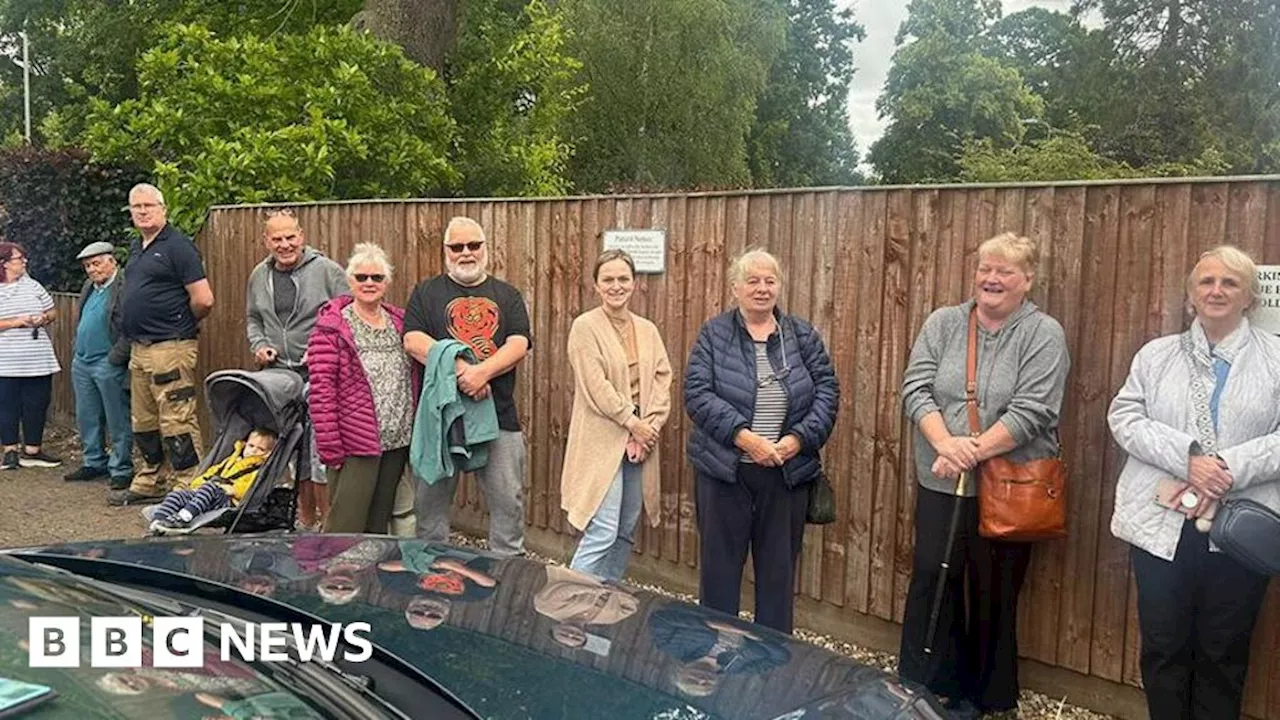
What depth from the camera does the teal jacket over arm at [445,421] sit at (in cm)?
481

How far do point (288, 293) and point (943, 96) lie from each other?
42325 mm

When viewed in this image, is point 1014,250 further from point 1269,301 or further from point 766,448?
point 766,448

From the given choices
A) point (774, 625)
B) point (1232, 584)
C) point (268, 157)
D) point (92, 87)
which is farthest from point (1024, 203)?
point (92, 87)

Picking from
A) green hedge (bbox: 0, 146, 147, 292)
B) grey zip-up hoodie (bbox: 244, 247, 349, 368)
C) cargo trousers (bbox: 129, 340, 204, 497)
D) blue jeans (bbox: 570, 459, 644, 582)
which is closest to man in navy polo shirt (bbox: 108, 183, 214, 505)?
cargo trousers (bbox: 129, 340, 204, 497)

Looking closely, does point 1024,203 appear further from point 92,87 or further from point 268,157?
point 92,87

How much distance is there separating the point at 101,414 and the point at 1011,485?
6.81 metres

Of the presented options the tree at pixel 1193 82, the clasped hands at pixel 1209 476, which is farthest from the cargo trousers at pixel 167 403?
the tree at pixel 1193 82

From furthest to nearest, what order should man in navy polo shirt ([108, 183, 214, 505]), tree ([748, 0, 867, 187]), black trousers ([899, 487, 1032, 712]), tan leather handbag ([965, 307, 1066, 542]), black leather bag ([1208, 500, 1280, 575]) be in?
1. tree ([748, 0, 867, 187])
2. man in navy polo shirt ([108, 183, 214, 505])
3. black trousers ([899, 487, 1032, 712])
4. tan leather handbag ([965, 307, 1066, 542])
5. black leather bag ([1208, 500, 1280, 575])

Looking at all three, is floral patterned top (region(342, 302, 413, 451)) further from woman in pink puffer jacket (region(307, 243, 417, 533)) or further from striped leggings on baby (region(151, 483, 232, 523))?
striped leggings on baby (region(151, 483, 232, 523))

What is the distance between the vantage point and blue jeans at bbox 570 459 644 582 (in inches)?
186

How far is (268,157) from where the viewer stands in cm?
924

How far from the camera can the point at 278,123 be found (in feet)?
32.4

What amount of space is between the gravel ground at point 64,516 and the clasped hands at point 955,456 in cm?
118

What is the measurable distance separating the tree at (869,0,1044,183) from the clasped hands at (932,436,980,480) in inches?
1322
